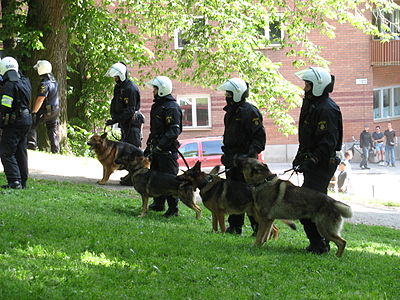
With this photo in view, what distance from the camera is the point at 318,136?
24.8ft

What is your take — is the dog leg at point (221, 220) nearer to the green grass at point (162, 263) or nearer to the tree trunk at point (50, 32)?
the green grass at point (162, 263)

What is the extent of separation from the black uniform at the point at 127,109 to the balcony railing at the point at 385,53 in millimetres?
22171

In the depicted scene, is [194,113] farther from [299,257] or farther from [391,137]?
[299,257]

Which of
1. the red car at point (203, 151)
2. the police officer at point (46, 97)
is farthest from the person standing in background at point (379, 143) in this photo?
the police officer at point (46, 97)

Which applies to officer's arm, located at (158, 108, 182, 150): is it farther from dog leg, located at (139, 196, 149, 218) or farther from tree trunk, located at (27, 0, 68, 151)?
tree trunk, located at (27, 0, 68, 151)

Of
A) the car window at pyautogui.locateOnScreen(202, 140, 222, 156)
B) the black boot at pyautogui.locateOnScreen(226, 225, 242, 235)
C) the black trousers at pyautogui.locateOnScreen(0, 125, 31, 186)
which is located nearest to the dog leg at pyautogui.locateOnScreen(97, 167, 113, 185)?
the black trousers at pyautogui.locateOnScreen(0, 125, 31, 186)

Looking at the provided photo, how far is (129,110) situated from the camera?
12703 mm

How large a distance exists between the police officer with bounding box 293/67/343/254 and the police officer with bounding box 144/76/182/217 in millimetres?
2534

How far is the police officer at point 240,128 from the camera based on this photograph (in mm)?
8555

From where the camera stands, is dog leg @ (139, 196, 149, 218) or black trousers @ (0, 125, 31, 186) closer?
dog leg @ (139, 196, 149, 218)

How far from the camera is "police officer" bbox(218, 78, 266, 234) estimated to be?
8555mm

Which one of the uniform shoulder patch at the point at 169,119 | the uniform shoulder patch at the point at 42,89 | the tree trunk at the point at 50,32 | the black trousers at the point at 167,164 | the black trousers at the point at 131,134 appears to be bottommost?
the black trousers at the point at 167,164

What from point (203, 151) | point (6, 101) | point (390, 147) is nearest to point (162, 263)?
point (6, 101)

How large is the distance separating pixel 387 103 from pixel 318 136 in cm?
2853
